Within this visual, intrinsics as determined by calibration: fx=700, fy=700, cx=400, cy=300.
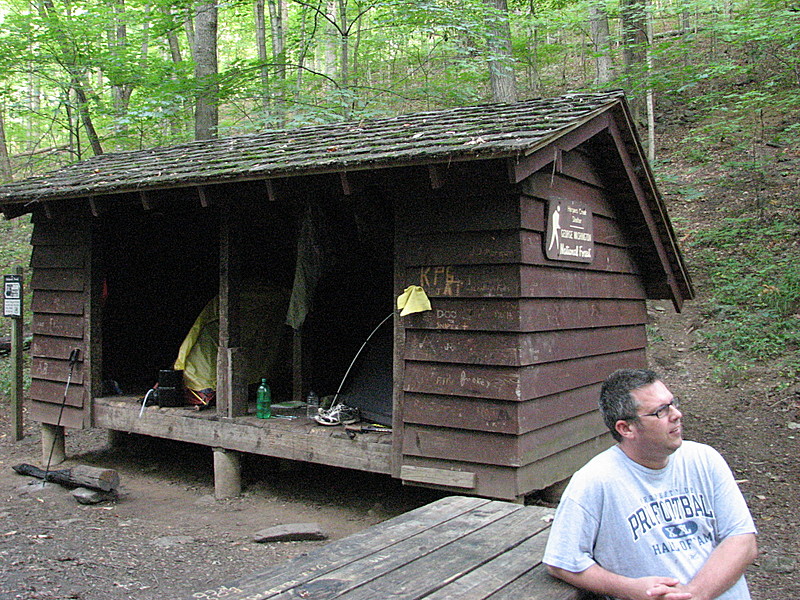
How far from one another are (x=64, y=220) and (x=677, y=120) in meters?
17.0

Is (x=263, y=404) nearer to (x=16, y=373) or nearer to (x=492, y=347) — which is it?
(x=492, y=347)

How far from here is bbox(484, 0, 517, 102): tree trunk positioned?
11.8m

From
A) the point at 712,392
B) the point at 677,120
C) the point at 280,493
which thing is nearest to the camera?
the point at 280,493

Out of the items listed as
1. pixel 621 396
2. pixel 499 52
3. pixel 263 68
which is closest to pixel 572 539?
pixel 621 396

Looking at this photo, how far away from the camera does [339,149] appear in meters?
6.06

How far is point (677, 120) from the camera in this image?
1977 cm

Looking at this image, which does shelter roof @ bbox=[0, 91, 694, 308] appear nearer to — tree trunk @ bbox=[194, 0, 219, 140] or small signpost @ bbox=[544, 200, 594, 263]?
small signpost @ bbox=[544, 200, 594, 263]

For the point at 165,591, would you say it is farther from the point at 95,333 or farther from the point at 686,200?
the point at 686,200

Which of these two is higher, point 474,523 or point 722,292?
point 722,292

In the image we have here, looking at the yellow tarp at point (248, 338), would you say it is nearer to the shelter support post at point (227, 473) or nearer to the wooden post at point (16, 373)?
the shelter support post at point (227, 473)

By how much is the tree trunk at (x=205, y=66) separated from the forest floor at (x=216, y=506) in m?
6.02

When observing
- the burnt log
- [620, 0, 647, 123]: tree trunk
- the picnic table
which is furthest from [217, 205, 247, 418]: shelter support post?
[620, 0, 647, 123]: tree trunk

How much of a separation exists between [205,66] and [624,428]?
1204 centimetres

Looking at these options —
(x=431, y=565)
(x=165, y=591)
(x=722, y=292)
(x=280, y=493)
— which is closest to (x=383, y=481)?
(x=280, y=493)
